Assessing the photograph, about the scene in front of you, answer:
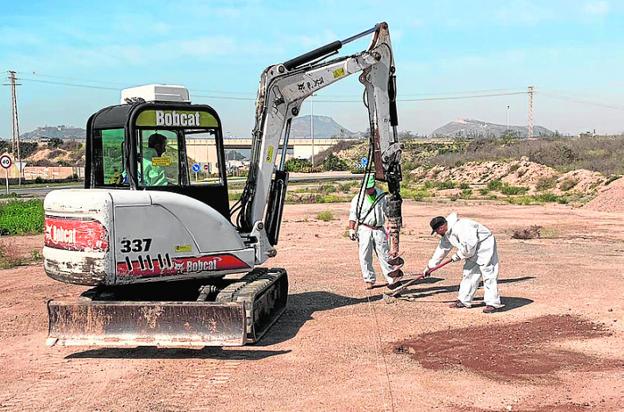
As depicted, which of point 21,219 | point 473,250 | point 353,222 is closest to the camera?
point 473,250

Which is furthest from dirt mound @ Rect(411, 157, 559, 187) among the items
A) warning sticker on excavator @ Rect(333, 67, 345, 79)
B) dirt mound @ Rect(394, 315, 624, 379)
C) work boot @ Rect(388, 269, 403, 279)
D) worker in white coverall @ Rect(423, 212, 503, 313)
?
dirt mound @ Rect(394, 315, 624, 379)

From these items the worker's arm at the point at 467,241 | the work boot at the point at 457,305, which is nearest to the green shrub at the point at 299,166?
the work boot at the point at 457,305

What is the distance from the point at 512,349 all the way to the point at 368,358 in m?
1.87

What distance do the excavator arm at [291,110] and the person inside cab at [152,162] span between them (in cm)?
155

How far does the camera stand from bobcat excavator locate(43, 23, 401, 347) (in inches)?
356

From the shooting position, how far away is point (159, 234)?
9.27 metres

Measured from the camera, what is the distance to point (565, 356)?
9094 millimetres

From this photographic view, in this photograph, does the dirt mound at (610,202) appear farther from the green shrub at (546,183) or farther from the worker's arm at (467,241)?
the worker's arm at (467,241)

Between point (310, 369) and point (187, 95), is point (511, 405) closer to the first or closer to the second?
point (310, 369)

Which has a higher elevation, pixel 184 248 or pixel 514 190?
pixel 184 248

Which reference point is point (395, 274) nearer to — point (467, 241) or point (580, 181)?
point (467, 241)

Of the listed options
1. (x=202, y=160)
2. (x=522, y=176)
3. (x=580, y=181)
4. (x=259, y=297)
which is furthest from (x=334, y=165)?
(x=259, y=297)

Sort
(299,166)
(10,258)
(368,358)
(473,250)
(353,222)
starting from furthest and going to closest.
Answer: (299,166)
(10,258)
(353,222)
(473,250)
(368,358)

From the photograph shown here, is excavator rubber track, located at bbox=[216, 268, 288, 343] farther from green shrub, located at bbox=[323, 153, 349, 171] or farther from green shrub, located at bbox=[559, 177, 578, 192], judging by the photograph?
green shrub, located at bbox=[323, 153, 349, 171]
